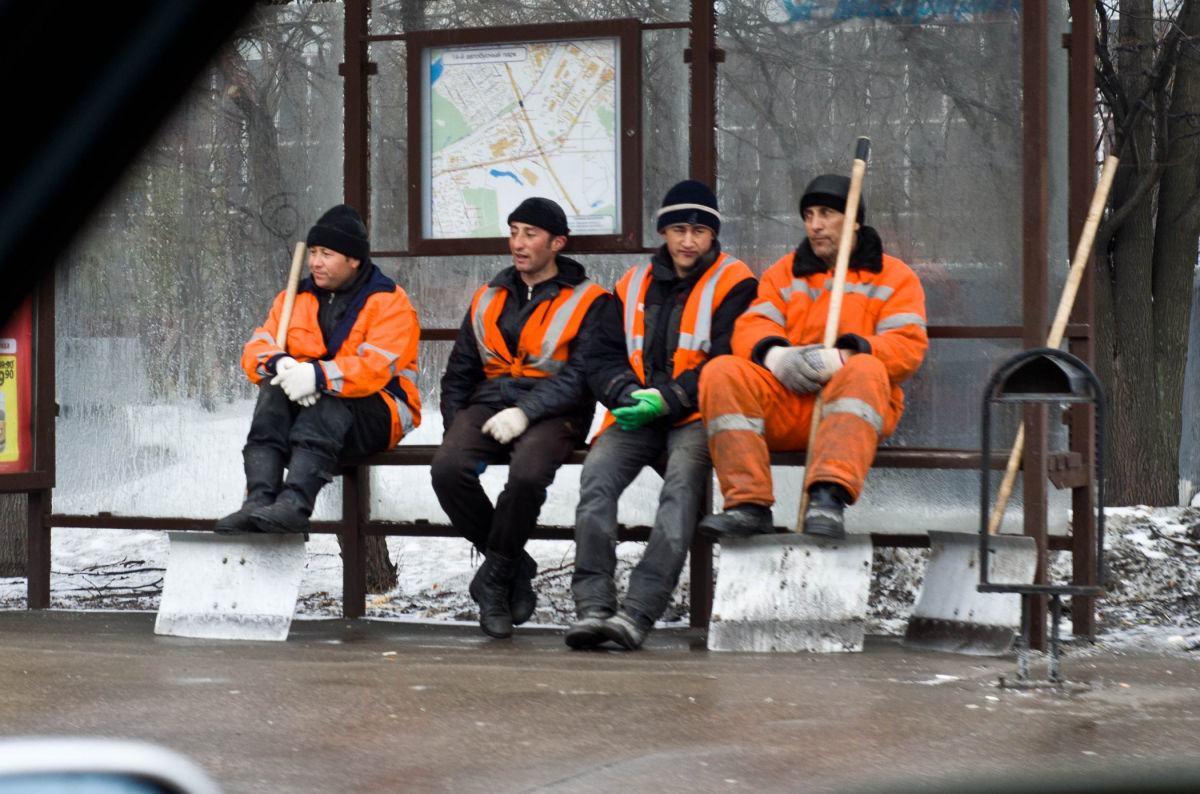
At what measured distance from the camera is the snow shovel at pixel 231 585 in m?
5.44

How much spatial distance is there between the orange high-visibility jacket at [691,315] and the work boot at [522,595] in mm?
594

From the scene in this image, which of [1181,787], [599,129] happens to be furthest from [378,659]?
[1181,787]

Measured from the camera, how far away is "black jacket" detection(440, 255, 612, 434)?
568 centimetres

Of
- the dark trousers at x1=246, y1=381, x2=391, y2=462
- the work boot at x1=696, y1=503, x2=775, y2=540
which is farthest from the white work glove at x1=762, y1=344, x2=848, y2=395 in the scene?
the dark trousers at x1=246, y1=381, x2=391, y2=462

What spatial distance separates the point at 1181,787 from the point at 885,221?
5592 millimetres

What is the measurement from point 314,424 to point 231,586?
67 cm

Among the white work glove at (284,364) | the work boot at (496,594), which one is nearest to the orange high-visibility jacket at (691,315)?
the work boot at (496,594)

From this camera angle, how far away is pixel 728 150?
6.30 meters

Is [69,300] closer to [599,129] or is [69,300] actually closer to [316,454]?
[316,454]

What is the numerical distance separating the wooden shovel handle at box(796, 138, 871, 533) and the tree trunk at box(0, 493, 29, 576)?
4.69 m

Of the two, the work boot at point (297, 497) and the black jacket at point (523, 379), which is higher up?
the black jacket at point (523, 379)

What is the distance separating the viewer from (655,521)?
5.30 metres

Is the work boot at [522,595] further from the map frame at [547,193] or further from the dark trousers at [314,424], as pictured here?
the map frame at [547,193]

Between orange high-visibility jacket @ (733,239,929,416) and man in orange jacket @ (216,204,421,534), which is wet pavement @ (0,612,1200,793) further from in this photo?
orange high-visibility jacket @ (733,239,929,416)
